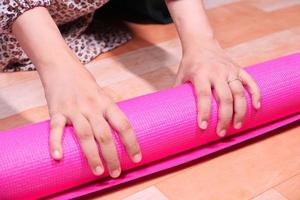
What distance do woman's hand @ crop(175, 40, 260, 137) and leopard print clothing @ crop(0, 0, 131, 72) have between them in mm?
405

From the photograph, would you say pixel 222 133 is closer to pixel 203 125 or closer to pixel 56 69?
pixel 203 125

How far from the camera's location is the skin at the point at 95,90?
66cm

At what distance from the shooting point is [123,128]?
26.4 inches

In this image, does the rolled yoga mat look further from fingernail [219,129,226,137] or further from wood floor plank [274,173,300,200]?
wood floor plank [274,173,300,200]

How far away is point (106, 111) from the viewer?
0.67 m

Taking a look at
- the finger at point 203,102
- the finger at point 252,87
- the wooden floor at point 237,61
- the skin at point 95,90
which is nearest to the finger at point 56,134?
the skin at point 95,90

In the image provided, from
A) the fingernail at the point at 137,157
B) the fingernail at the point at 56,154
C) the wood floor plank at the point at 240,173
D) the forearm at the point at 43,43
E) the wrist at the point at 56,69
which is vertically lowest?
the wood floor plank at the point at 240,173

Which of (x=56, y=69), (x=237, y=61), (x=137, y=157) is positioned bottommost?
(x=237, y=61)

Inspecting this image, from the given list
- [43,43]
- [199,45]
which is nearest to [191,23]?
[199,45]

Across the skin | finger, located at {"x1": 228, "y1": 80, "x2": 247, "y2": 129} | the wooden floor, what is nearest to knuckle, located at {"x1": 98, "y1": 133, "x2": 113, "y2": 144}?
the skin

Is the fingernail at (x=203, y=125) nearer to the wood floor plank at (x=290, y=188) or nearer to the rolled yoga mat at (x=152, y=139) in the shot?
the rolled yoga mat at (x=152, y=139)

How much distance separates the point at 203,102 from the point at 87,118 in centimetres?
20

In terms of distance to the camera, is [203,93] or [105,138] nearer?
[105,138]

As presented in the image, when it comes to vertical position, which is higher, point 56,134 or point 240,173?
point 56,134
